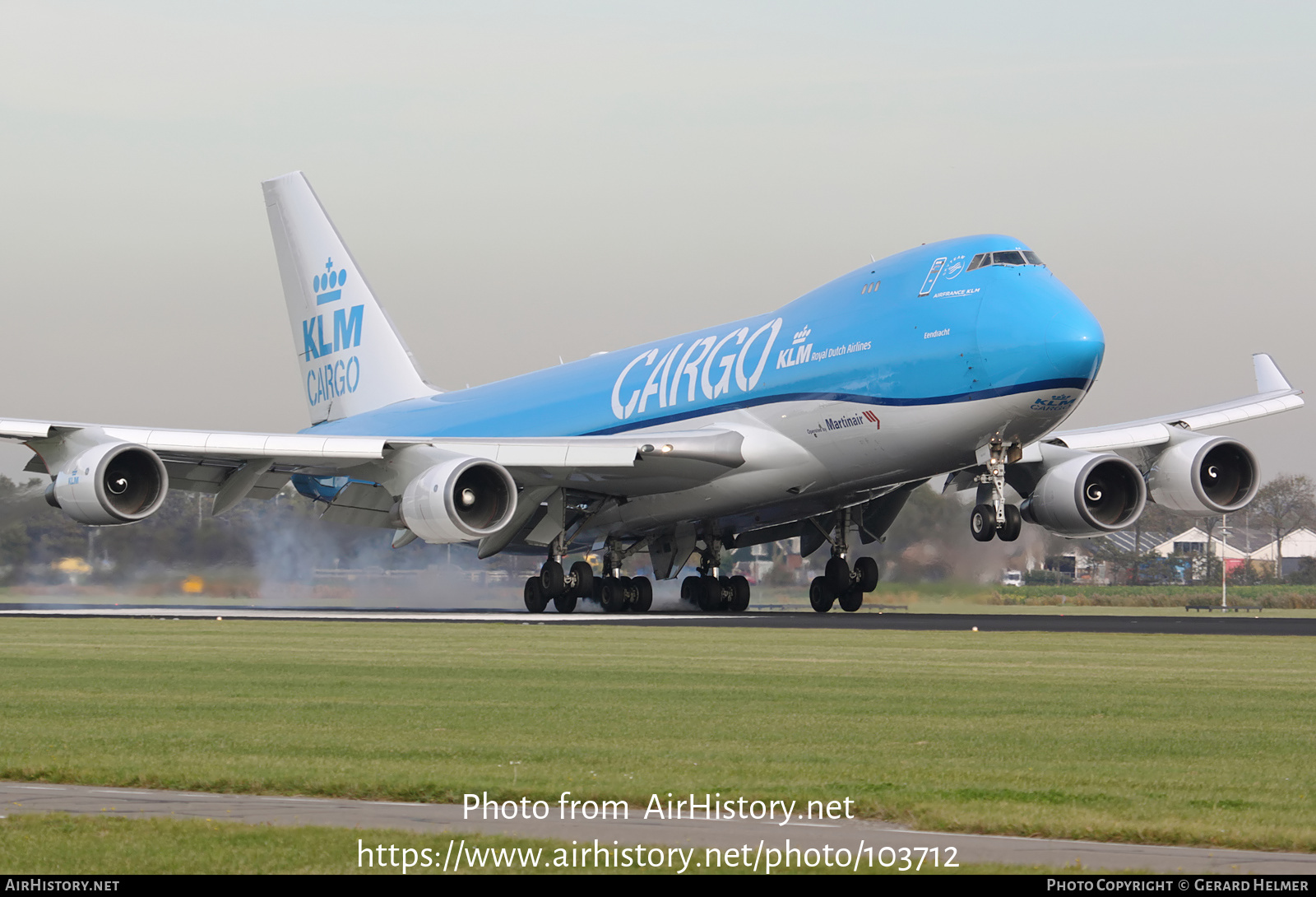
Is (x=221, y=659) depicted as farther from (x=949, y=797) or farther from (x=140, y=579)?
(x=140, y=579)

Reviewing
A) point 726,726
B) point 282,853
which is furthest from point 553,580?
point 282,853

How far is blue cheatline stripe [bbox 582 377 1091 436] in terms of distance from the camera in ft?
103

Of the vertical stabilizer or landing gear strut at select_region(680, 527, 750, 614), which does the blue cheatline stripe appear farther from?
the vertical stabilizer

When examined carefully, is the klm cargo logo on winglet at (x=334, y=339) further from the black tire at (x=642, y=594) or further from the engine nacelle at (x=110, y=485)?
the engine nacelle at (x=110, y=485)

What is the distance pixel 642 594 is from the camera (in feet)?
132

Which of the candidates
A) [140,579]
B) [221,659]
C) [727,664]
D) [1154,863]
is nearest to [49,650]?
[221,659]

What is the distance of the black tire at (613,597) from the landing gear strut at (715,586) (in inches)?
89.7

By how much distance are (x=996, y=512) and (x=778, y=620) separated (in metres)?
5.28

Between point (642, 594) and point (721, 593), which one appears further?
point (721, 593)

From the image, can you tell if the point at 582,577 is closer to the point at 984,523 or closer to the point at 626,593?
the point at 626,593

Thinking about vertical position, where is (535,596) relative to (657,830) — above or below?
above

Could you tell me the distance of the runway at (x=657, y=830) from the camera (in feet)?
26.2

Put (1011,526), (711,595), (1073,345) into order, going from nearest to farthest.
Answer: (1073,345) < (1011,526) < (711,595)

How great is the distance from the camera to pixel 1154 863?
790cm
